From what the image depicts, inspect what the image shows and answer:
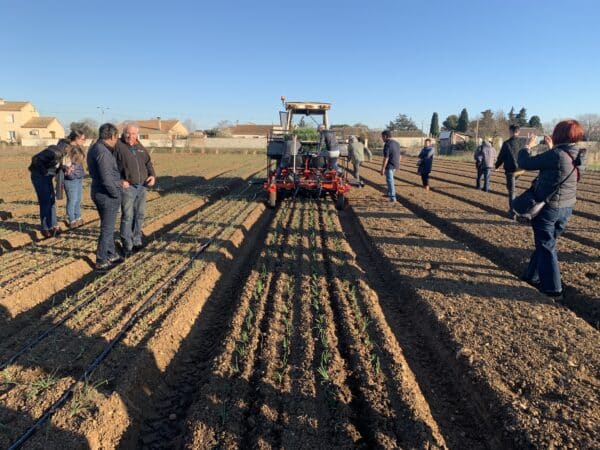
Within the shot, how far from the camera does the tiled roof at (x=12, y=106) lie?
64875mm

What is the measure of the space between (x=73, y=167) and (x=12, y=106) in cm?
7398

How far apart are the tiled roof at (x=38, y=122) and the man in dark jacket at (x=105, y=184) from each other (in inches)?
2843

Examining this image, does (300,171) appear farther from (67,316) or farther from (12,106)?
(12,106)

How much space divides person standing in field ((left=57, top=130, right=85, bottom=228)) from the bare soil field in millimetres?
1011

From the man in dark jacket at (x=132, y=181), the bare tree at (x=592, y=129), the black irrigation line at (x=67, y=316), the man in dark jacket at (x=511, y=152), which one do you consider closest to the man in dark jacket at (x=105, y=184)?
the man in dark jacket at (x=132, y=181)

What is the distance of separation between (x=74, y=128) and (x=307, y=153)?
5.27 meters

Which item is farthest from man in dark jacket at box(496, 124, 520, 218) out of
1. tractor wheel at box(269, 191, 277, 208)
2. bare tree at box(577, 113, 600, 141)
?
bare tree at box(577, 113, 600, 141)

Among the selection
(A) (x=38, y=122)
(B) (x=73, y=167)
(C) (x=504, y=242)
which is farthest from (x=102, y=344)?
(A) (x=38, y=122)

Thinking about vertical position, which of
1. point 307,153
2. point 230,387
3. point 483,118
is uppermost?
point 483,118

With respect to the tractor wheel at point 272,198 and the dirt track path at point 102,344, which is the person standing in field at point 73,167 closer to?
the dirt track path at point 102,344

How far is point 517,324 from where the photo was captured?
142 inches

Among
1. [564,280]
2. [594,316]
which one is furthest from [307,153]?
[594,316]

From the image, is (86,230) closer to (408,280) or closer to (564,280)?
(408,280)

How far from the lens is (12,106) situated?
6544cm
